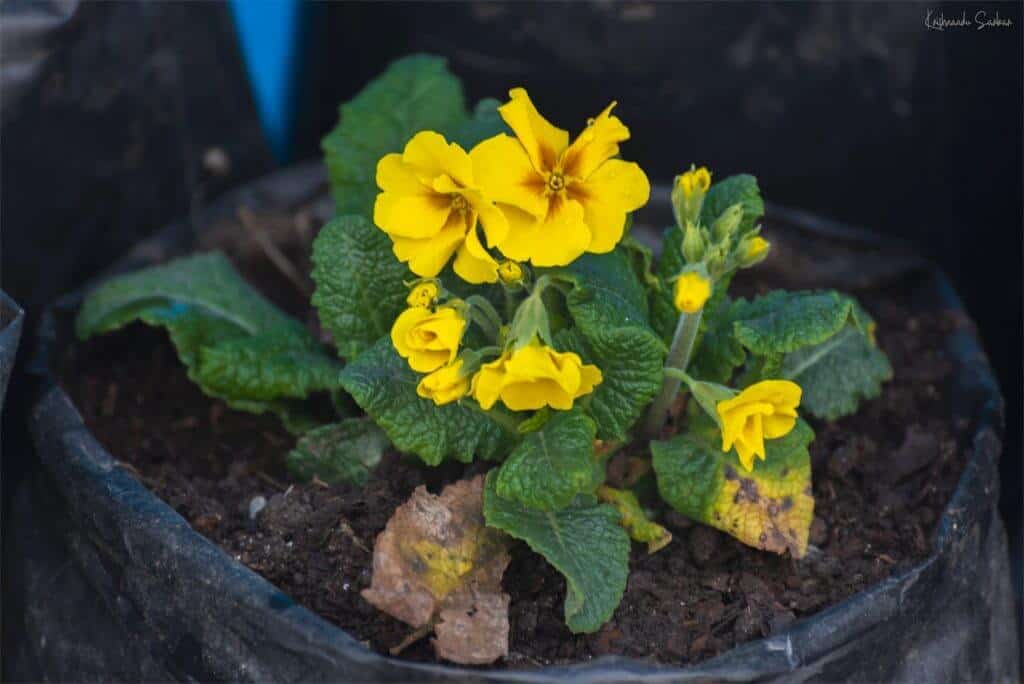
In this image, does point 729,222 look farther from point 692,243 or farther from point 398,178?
point 398,178

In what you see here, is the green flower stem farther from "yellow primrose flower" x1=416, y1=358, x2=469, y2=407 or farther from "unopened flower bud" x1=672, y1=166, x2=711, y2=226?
"yellow primrose flower" x1=416, y1=358, x2=469, y2=407

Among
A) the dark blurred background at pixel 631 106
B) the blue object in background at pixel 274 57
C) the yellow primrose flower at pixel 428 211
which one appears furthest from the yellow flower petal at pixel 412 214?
the blue object in background at pixel 274 57

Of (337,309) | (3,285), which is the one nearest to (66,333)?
(3,285)

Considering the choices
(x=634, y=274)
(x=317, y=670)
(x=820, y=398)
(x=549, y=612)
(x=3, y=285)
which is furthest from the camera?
(x=3, y=285)

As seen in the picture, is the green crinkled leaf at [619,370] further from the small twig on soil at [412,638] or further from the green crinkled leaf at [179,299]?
the green crinkled leaf at [179,299]

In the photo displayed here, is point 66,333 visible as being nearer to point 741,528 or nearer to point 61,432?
point 61,432

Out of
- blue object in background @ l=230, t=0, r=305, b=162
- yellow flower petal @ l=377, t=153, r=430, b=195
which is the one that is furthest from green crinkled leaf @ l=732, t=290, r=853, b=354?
blue object in background @ l=230, t=0, r=305, b=162
